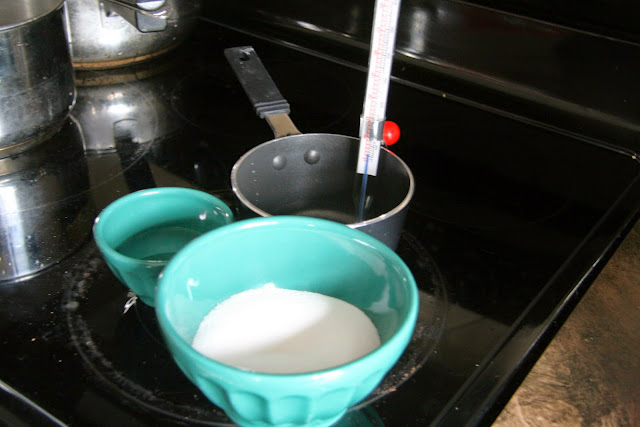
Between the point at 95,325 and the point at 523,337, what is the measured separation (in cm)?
35

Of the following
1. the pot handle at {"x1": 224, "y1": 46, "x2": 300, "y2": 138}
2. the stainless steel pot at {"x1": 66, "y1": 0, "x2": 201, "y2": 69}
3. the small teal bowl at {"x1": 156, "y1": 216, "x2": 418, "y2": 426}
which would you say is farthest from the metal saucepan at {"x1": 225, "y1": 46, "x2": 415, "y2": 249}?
the stainless steel pot at {"x1": 66, "y1": 0, "x2": 201, "y2": 69}

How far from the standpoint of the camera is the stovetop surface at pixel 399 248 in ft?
1.53

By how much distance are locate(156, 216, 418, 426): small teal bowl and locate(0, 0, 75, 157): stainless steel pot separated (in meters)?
0.36

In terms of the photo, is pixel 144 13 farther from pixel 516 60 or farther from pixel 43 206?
pixel 516 60

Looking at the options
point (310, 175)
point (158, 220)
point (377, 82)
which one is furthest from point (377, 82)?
point (158, 220)

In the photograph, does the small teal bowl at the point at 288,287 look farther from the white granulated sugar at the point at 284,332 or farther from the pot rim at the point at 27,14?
the pot rim at the point at 27,14

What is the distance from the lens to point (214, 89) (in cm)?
87

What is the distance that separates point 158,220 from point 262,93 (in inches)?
7.1

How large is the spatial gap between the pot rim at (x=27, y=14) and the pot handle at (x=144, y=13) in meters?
0.08

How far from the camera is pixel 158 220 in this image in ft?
1.81

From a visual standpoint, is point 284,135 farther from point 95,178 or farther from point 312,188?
point 95,178

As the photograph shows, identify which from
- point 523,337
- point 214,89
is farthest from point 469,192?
point 214,89

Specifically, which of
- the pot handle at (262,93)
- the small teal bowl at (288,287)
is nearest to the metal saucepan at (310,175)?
the pot handle at (262,93)

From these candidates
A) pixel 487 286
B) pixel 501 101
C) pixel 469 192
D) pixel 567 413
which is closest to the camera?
pixel 567 413
